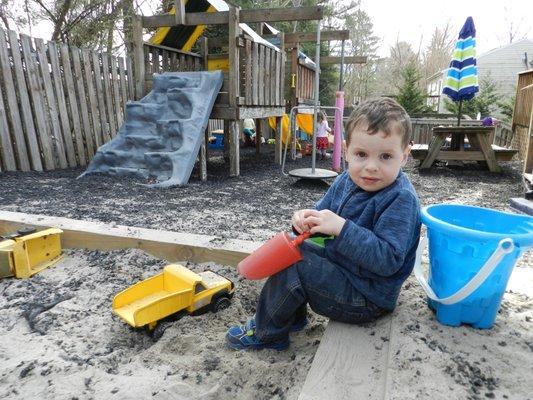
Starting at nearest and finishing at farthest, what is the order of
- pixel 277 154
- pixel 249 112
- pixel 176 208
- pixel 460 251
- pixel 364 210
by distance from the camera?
pixel 460 251, pixel 364 210, pixel 176 208, pixel 249 112, pixel 277 154

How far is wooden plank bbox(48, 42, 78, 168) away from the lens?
4918 millimetres

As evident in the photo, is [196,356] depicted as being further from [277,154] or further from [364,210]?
[277,154]

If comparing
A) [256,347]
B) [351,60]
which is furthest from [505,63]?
[256,347]

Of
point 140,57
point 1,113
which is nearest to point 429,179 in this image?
point 140,57

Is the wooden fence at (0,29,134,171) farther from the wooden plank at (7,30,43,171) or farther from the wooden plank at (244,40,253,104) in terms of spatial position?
the wooden plank at (244,40,253,104)

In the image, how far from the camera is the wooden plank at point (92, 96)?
5.29 metres

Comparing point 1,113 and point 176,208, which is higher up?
point 1,113

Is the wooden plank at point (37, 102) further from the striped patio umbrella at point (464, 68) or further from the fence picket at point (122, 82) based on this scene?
the striped patio umbrella at point (464, 68)

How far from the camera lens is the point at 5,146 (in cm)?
459

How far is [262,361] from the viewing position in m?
1.40

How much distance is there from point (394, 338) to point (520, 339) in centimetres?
42

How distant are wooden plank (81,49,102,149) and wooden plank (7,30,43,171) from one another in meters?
0.80

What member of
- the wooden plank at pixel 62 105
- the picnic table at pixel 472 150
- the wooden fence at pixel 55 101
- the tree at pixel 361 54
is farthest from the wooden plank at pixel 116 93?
the tree at pixel 361 54

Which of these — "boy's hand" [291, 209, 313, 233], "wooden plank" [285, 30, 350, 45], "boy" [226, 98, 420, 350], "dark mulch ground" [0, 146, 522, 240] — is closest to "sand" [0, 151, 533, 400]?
"boy" [226, 98, 420, 350]
